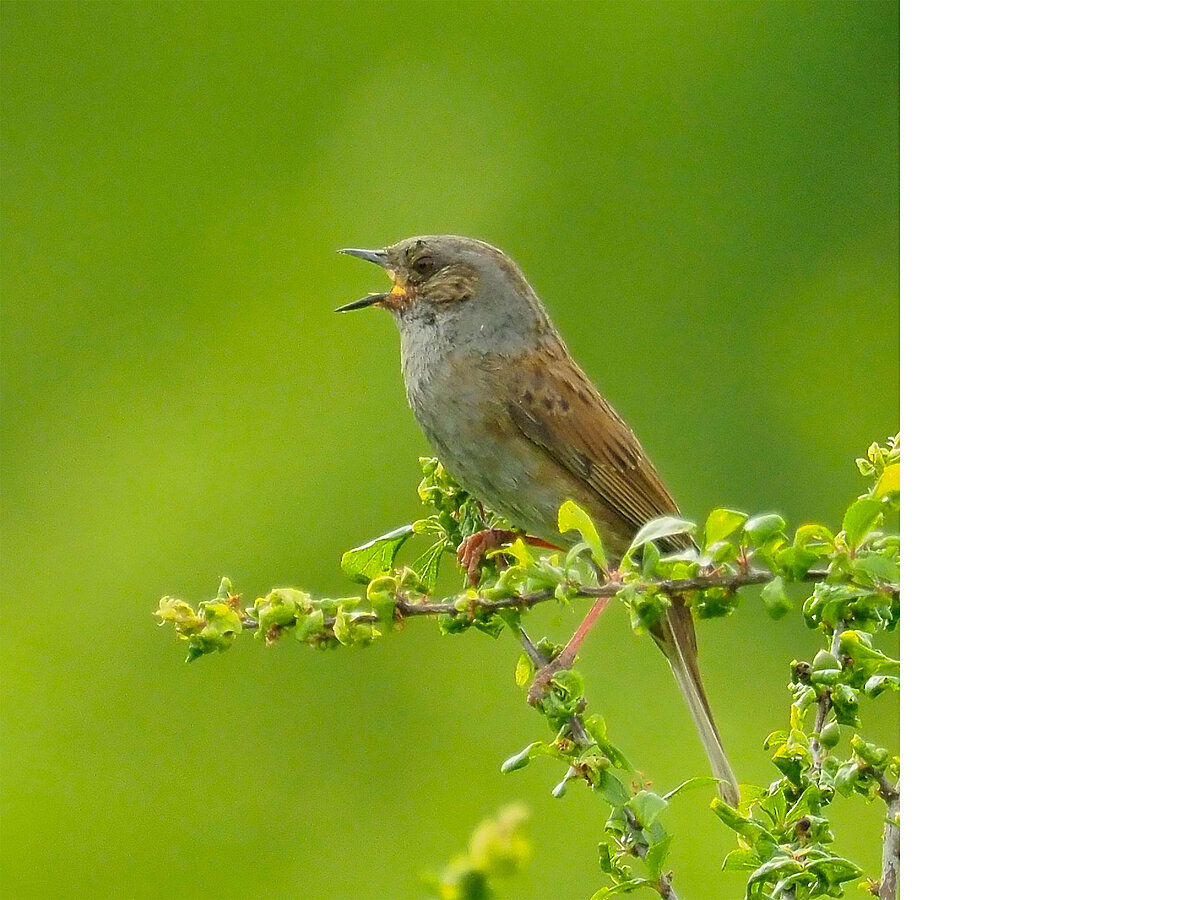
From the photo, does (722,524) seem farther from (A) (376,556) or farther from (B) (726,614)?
(A) (376,556)

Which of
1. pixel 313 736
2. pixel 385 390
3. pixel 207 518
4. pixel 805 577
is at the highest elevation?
pixel 805 577

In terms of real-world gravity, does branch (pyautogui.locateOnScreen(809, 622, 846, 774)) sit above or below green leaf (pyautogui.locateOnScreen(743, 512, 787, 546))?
below

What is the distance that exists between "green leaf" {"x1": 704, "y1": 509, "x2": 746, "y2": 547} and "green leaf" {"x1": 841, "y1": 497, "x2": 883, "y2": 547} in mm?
101

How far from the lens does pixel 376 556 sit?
6.02 feet

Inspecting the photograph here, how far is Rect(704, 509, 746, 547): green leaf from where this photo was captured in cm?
135

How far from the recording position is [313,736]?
349 centimetres

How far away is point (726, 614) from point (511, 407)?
1.17 metres

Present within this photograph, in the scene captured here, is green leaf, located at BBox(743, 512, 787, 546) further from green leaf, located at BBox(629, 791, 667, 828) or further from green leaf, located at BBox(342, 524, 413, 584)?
green leaf, located at BBox(342, 524, 413, 584)

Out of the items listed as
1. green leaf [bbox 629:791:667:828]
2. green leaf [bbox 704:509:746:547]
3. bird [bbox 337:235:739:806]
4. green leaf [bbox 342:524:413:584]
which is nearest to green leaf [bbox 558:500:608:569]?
green leaf [bbox 704:509:746:547]

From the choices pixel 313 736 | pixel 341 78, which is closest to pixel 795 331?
pixel 341 78

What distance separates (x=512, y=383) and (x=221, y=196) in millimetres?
1045

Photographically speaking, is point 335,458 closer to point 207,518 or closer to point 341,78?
Result: point 207,518

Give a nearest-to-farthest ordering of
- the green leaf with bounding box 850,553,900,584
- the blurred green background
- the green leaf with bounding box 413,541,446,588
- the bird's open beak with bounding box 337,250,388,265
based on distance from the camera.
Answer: the green leaf with bounding box 850,553,900,584 → the green leaf with bounding box 413,541,446,588 → the bird's open beak with bounding box 337,250,388,265 → the blurred green background
